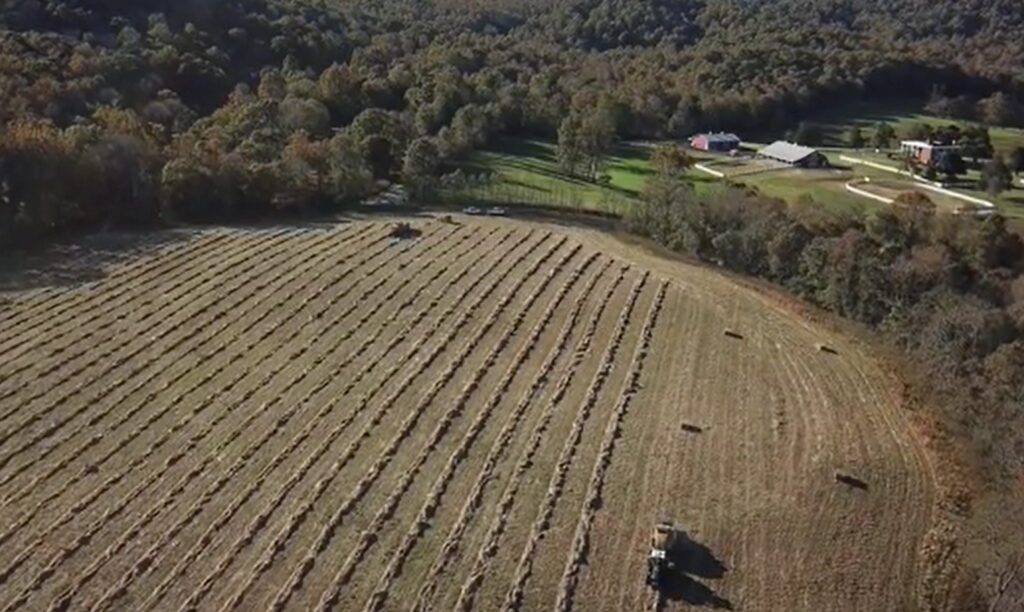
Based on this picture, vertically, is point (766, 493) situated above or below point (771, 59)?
below

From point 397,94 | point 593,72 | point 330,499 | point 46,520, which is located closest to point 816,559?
point 330,499

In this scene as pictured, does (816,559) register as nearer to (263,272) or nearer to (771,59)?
(263,272)

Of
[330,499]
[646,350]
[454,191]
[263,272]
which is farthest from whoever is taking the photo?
[454,191]

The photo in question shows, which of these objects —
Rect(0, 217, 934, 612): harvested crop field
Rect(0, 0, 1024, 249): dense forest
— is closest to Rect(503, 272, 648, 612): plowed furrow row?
Rect(0, 217, 934, 612): harvested crop field

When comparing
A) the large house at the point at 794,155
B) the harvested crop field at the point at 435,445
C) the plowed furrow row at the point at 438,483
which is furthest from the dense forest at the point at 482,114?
the plowed furrow row at the point at 438,483

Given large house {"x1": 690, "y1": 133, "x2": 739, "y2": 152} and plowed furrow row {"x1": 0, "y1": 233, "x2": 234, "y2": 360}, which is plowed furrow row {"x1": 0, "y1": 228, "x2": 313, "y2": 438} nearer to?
plowed furrow row {"x1": 0, "y1": 233, "x2": 234, "y2": 360}

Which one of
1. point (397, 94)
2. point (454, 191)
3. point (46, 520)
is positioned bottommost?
point (46, 520)

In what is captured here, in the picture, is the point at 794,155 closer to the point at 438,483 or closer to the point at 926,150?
the point at 926,150
